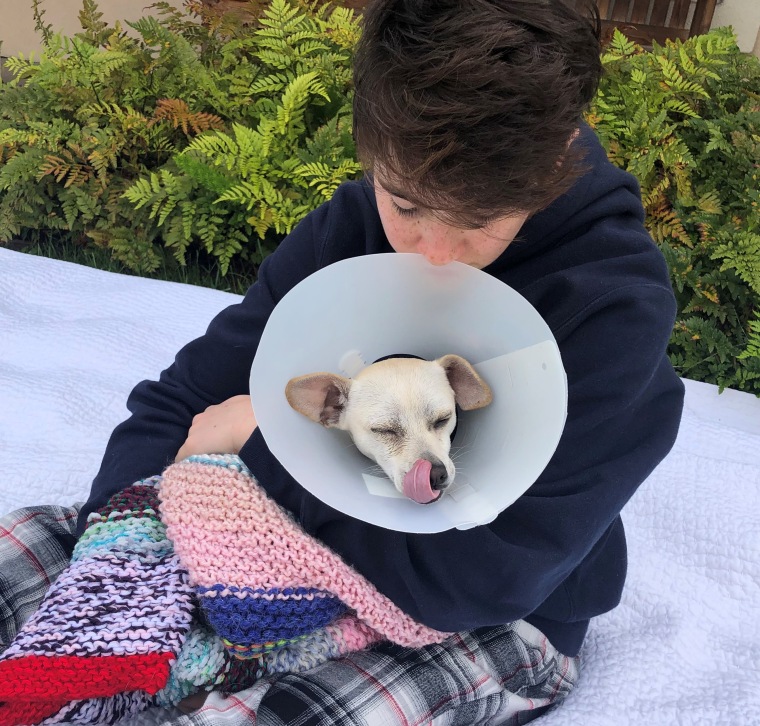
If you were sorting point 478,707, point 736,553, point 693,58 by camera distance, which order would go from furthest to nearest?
point 693,58 → point 736,553 → point 478,707

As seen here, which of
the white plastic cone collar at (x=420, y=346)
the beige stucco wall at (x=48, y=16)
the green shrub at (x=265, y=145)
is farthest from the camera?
the beige stucco wall at (x=48, y=16)

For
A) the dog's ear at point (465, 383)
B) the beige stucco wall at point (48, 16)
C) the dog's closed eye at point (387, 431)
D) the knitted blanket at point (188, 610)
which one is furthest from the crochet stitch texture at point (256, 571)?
the beige stucco wall at point (48, 16)

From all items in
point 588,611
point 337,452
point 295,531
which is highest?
point 337,452

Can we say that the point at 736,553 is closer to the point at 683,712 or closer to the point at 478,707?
the point at 683,712

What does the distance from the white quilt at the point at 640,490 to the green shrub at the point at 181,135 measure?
0.64 meters

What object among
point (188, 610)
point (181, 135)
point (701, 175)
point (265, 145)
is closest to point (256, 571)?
point (188, 610)

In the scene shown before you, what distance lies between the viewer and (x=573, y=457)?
130 cm

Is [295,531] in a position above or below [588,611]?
above

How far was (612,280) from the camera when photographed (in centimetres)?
132

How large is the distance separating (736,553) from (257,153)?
281 centimetres

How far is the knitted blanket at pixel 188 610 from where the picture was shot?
1.30m

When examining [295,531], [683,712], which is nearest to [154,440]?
[295,531]

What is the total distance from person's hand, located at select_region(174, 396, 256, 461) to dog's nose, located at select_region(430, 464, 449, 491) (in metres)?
0.43

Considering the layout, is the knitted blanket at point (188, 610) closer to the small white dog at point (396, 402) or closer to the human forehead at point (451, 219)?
the small white dog at point (396, 402)
